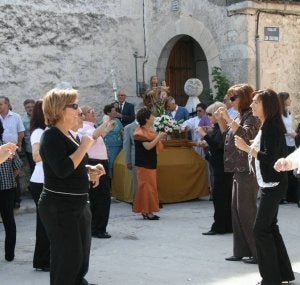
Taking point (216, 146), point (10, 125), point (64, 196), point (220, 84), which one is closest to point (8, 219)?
point (64, 196)

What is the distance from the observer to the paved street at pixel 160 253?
550 centimetres

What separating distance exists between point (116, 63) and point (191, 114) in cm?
231

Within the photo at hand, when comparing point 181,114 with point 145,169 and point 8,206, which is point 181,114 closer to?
point 145,169

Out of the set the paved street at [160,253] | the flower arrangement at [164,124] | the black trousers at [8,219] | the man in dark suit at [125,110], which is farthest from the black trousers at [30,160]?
the black trousers at [8,219]

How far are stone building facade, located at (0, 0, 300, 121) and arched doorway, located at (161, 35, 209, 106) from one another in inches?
8.8

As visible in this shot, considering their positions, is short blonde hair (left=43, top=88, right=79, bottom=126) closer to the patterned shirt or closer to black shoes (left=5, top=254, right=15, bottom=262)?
the patterned shirt

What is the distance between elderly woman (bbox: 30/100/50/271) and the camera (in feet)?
18.0

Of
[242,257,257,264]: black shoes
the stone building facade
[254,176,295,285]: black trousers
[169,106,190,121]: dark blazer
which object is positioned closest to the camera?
[254,176,295,285]: black trousers

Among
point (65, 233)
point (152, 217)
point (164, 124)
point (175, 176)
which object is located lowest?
point (152, 217)

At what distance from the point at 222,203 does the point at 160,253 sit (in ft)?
4.42

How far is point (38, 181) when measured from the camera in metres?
5.65

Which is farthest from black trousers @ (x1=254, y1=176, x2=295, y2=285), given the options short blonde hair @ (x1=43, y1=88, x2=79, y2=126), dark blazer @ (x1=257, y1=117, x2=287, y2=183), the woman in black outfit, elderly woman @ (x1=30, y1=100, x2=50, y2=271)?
elderly woman @ (x1=30, y1=100, x2=50, y2=271)

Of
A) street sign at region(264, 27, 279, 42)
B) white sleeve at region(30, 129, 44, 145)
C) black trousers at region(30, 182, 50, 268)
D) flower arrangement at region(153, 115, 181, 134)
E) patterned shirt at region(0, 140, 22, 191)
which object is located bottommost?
black trousers at region(30, 182, 50, 268)

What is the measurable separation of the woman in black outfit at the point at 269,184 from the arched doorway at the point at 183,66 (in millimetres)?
8127
